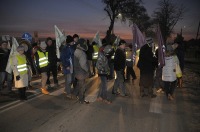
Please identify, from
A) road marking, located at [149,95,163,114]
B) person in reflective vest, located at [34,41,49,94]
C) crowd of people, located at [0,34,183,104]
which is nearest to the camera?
road marking, located at [149,95,163,114]

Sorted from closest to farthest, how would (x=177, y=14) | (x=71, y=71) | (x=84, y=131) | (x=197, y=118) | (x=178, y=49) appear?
(x=84, y=131) < (x=197, y=118) < (x=71, y=71) < (x=178, y=49) < (x=177, y=14)

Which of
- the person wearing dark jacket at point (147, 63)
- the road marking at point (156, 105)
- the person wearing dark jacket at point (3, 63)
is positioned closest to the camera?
the road marking at point (156, 105)

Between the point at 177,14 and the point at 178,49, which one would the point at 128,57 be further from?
the point at 177,14

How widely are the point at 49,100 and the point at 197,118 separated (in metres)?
4.52

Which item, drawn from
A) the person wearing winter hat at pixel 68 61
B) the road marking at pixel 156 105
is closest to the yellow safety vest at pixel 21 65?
the person wearing winter hat at pixel 68 61

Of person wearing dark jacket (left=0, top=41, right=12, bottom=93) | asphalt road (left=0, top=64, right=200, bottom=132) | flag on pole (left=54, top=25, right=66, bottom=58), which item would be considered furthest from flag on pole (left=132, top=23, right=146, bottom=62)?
person wearing dark jacket (left=0, top=41, right=12, bottom=93)

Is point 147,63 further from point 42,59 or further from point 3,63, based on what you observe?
point 3,63

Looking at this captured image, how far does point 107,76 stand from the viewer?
23.6ft

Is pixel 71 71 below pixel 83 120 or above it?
above

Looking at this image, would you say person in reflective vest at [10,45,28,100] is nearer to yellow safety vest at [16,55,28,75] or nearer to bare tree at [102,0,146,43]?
yellow safety vest at [16,55,28,75]

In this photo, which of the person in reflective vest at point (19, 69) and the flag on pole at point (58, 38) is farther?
the flag on pole at point (58, 38)

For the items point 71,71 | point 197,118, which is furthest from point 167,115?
point 71,71

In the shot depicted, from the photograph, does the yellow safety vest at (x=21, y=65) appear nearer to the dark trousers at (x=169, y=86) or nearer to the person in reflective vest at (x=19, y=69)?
the person in reflective vest at (x=19, y=69)

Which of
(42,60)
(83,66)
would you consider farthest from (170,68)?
(42,60)
